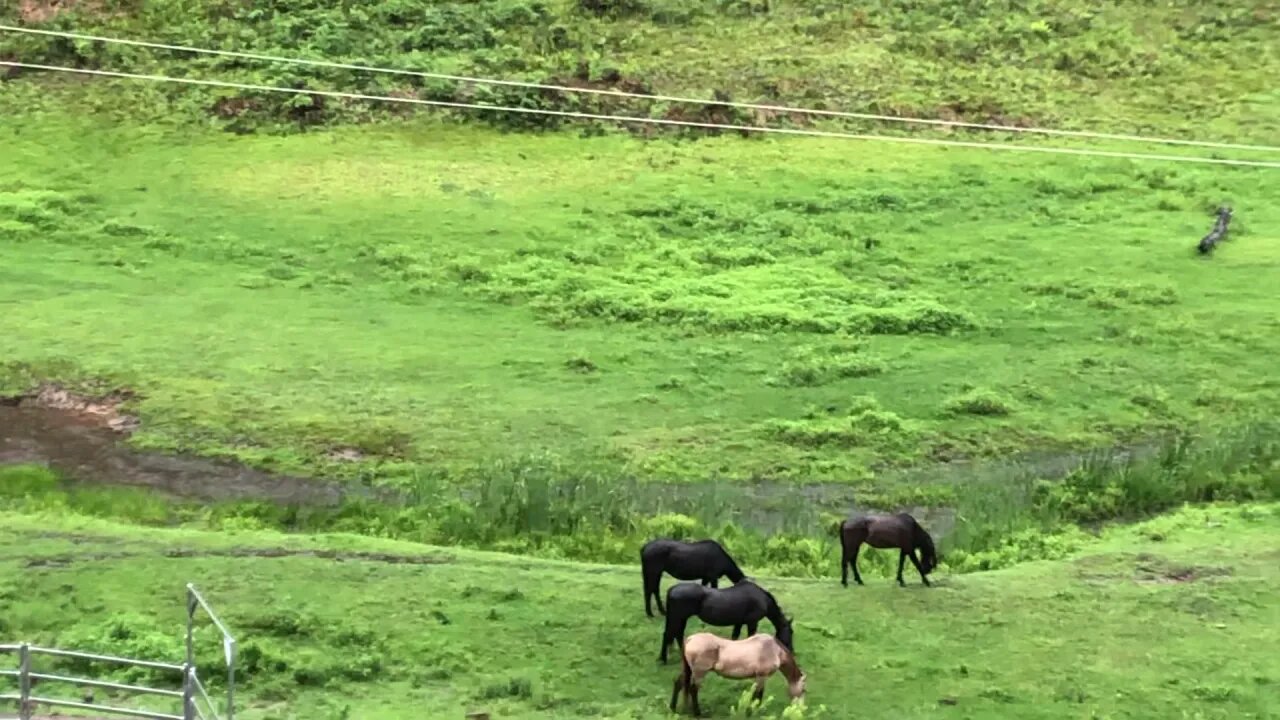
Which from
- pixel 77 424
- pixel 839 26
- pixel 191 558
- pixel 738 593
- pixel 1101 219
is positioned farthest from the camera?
pixel 839 26

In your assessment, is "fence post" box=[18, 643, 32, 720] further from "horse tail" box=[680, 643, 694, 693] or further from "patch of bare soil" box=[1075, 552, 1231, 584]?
"patch of bare soil" box=[1075, 552, 1231, 584]

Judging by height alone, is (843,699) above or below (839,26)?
below

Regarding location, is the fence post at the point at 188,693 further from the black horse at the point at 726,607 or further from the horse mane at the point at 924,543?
the horse mane at the point at 924,543

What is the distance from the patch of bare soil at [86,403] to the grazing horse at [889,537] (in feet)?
36.7

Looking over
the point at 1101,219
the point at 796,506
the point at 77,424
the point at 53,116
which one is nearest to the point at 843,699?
the point at 796,506

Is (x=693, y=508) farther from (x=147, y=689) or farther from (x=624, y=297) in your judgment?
(x=147, y=689)

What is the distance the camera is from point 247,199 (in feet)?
97.2

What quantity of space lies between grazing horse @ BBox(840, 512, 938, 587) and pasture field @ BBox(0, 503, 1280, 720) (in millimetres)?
315

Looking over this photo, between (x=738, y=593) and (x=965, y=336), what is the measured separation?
1352 centimetres

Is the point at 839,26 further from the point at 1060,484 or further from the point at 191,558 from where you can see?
the point at 191,558

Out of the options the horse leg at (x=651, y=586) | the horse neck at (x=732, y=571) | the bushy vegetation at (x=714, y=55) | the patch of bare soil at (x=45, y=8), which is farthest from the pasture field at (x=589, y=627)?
the patch of bare soil at (x=45, y=8)

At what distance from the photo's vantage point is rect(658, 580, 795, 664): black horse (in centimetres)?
1224

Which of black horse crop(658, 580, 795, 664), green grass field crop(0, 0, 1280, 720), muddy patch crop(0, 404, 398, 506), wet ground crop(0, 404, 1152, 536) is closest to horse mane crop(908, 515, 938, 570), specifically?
green grass field crop(0, 0, 1280, 720)

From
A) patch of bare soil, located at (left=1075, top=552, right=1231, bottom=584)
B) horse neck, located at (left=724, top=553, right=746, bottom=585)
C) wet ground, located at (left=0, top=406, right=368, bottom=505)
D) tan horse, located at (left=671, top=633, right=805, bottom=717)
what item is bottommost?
wet ground, located at (left=0, top=406, right=368, bottom=505)
